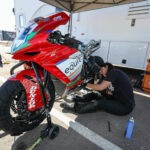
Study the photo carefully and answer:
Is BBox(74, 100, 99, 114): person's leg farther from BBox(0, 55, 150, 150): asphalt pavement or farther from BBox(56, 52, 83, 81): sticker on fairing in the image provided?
BBox(56, 52, 83, 81): sticker on fairing

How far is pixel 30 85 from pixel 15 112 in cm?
42

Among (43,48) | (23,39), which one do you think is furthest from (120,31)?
(23,39)

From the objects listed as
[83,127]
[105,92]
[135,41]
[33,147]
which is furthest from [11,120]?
[135,41]

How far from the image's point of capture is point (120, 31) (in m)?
4.09

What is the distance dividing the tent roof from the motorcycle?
137 inches

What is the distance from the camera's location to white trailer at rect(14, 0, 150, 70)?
144 inches

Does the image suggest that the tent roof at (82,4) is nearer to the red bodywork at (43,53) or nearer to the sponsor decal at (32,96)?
the red bodywork at (43,53)

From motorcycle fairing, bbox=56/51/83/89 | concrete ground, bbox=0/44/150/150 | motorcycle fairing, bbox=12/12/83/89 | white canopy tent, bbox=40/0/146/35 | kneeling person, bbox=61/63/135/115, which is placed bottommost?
concrete ground, bbox=0/44/150/150

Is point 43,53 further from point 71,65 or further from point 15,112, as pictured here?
point 15,112

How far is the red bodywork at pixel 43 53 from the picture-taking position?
1.15 meters

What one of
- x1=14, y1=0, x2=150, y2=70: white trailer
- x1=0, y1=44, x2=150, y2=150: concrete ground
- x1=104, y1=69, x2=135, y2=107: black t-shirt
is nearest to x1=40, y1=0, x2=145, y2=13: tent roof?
x1=14, y1=0, x2=150, y2=70: white trailer

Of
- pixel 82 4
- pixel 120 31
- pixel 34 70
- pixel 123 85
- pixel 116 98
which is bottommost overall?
pixel 116 98

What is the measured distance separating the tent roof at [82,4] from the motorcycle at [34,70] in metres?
3.48

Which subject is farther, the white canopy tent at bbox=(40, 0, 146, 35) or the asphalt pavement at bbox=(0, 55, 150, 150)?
the white canopy tent at bbox=(40, 0, 146, 35)
